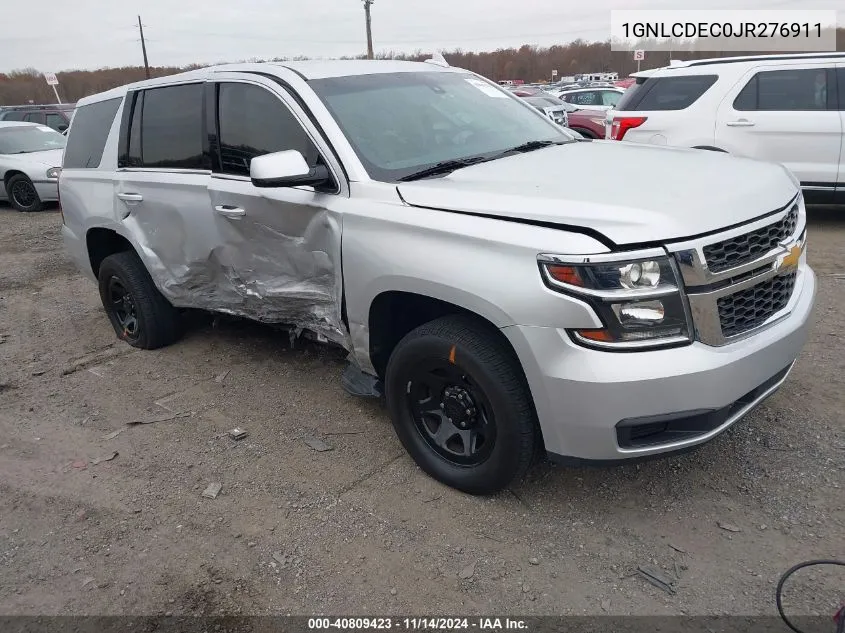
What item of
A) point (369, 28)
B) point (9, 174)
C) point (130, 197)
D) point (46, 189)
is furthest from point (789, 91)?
point (369, 28)

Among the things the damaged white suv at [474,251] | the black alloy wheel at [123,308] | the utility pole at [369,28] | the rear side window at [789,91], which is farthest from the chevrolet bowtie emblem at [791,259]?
the utility pole at [369,28]

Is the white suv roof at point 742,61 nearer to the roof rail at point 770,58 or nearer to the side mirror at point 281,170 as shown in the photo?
the roof rail at point 770,58

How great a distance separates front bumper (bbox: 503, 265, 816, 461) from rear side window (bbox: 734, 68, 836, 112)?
19.5 ft

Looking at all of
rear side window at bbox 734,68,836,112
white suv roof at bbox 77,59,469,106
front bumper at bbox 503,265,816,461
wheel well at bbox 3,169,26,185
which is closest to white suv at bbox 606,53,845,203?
rear side window at bbox 734,68,836,112

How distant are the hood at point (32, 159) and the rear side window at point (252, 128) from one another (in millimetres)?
10094

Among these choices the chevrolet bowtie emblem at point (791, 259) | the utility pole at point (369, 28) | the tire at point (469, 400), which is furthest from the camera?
the utility pole at point (369, 28)

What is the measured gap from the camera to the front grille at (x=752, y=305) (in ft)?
8.70

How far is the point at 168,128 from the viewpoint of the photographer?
448 centimetres

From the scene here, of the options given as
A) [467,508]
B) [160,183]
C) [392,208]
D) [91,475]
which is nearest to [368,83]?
[392,208]

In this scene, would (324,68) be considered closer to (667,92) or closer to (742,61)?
(667,92)

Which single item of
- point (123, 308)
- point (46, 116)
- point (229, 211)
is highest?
point (46, 116)

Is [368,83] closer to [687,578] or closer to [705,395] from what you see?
[705,395]

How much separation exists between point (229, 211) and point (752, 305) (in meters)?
2.72

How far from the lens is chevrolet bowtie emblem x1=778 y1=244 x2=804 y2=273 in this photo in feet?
9.57
